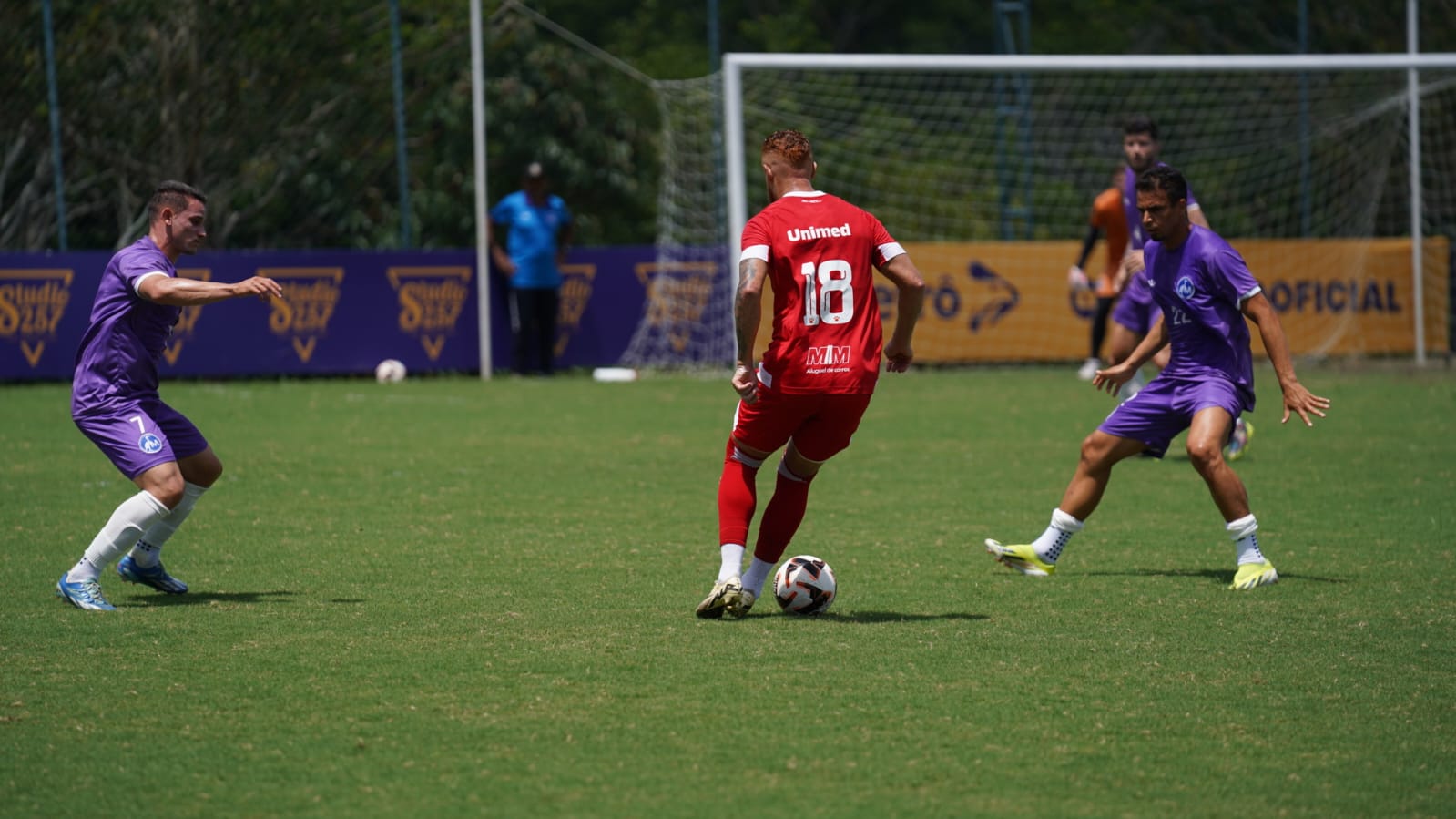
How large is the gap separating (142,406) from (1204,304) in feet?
15.2

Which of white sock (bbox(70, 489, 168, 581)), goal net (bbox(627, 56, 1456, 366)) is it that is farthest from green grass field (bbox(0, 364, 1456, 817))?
goal net (bbox(627, 56, 1456, 366))

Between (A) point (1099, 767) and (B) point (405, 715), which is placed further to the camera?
(B) point (405, 715)

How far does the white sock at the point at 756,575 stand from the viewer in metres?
7.01

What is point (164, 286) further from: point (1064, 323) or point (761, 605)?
point (1064, 323)

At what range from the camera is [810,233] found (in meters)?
6.56

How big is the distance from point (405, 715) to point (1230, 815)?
242 cm

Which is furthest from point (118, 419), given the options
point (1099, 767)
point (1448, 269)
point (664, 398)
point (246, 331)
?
point (1448, 269)

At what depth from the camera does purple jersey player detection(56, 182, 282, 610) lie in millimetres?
7004

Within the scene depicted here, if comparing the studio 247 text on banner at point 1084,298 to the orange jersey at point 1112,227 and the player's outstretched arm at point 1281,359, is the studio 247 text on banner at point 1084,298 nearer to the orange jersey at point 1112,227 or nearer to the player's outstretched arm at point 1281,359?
the orange jersey at point 1112,227

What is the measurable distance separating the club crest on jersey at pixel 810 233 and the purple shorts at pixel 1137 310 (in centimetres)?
553

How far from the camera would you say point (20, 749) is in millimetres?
4945

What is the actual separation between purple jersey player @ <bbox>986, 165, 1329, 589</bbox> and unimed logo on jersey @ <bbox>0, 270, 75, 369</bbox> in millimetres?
13037

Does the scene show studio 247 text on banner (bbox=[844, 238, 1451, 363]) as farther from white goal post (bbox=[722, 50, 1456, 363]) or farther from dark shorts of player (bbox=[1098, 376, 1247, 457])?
dark shorts of player (bbox=[1098, 376, 1247, 457])

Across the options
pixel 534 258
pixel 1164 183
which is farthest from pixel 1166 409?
pixel 534 258
